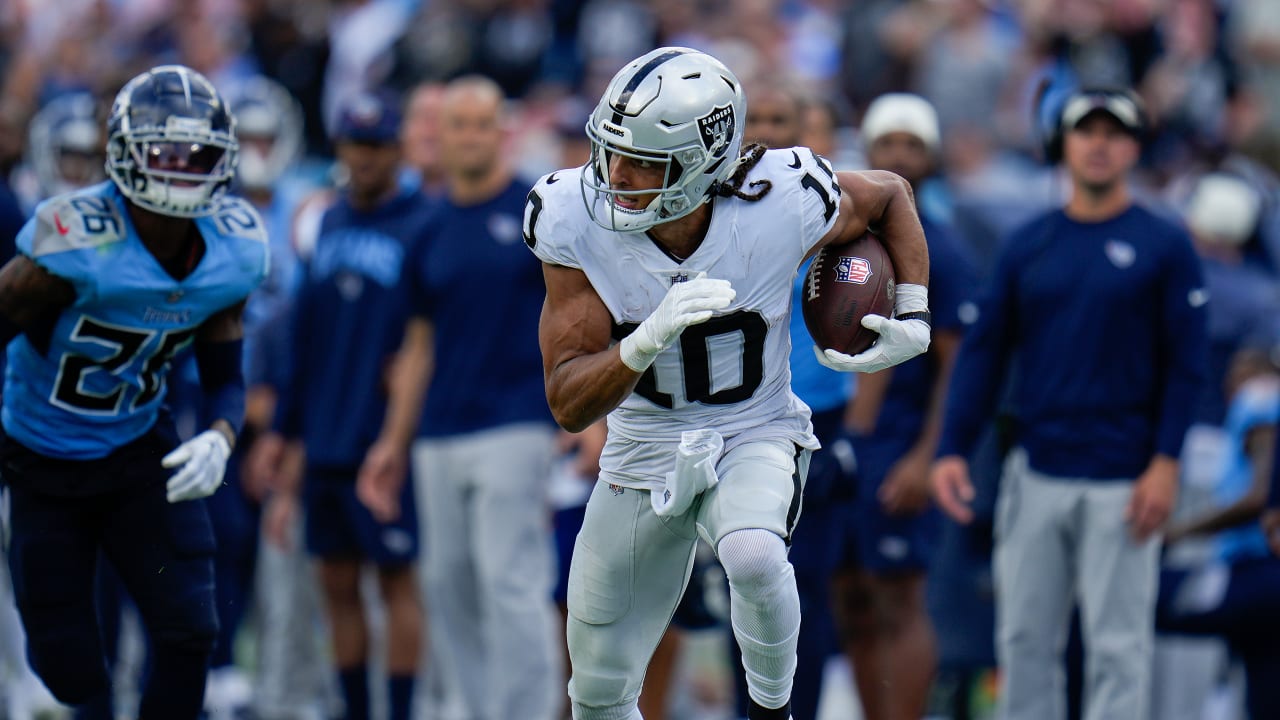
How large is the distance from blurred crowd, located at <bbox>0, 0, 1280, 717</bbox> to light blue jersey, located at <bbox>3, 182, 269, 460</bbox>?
304cm

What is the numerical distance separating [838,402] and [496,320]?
149 cm

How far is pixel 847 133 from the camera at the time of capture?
9617 millimetres

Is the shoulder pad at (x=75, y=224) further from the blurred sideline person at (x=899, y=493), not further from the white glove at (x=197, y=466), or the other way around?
the blurred sideline person at (x=899, y=493)

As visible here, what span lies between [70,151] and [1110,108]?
4.33m

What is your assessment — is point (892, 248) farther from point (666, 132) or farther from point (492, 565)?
point (492, 565)

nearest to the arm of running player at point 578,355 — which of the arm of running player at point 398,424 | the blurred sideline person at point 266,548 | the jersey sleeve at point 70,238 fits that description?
the jersey sleeve at point 70,238

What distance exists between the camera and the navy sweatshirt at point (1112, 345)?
18.2ft

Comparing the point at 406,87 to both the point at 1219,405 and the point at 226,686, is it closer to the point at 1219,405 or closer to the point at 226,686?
the point at 226,686

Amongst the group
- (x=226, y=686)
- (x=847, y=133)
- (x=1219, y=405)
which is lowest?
(x=226, y=686)

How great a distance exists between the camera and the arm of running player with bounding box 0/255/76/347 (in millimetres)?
4605

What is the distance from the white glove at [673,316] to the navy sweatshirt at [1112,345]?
2009 mm

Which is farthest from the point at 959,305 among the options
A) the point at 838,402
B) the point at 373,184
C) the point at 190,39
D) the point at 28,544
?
the point at 190,39

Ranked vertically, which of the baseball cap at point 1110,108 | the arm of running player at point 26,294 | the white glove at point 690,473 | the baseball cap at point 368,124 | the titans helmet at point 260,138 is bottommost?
the titans helmet at point 260,138

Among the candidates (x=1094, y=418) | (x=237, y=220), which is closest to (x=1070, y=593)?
(x=1094, y=418)
